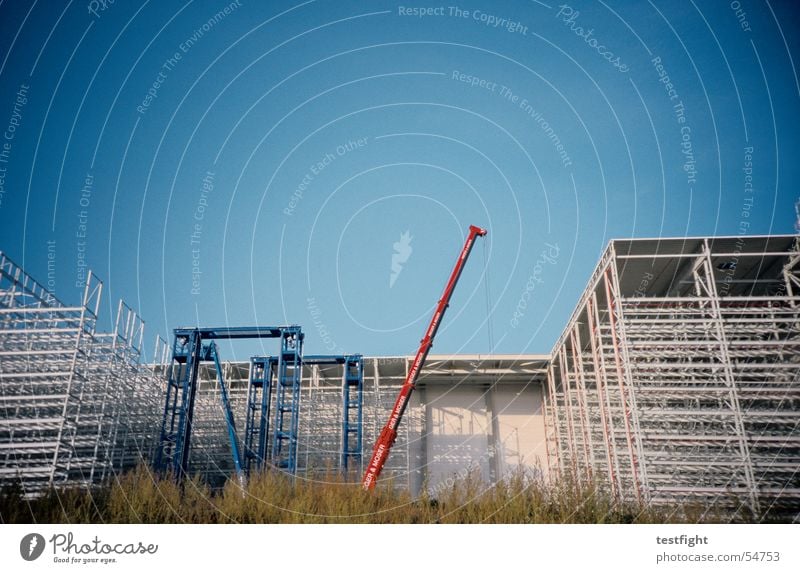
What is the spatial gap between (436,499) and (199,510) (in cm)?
376

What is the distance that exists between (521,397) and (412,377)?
1453cm

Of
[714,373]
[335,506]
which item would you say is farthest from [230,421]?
[714,373]

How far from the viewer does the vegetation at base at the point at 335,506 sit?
8.11m

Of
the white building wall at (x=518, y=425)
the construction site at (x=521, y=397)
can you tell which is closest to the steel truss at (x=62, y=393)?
the construction site at (x=521, y=397)

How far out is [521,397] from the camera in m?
29.5

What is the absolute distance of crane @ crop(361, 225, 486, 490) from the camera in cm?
1618
